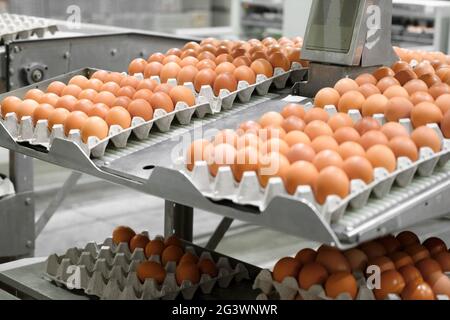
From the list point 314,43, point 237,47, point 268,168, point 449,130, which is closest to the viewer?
point 268,168

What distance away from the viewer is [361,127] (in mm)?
2047

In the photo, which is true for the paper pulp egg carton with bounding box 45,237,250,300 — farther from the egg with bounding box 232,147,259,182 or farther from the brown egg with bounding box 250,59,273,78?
the brown egg with bounding box 250,59,273,78

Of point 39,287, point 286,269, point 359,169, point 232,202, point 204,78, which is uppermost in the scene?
point 204,78

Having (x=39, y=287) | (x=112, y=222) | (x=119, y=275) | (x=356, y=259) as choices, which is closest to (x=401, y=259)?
(x=356, y=259)

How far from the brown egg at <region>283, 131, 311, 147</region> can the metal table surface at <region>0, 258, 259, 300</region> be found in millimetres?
568

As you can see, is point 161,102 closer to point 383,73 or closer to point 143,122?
Answer: point 143,122

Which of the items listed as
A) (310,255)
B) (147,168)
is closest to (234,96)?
(147,168)

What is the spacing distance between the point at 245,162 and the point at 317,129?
273 millimetres

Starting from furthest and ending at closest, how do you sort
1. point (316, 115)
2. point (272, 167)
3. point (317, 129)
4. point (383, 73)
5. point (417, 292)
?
point (383, 73) < point (316, 115) < point (317, 129) < point (417, 292) < point (272, 167)

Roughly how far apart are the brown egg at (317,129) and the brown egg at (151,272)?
2.05 ft

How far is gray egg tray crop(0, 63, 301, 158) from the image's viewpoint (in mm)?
2258

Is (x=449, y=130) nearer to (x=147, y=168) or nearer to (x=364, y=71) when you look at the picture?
(x=364, y=71)

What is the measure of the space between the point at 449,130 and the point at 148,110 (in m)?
0.90

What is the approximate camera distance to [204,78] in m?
2.59
